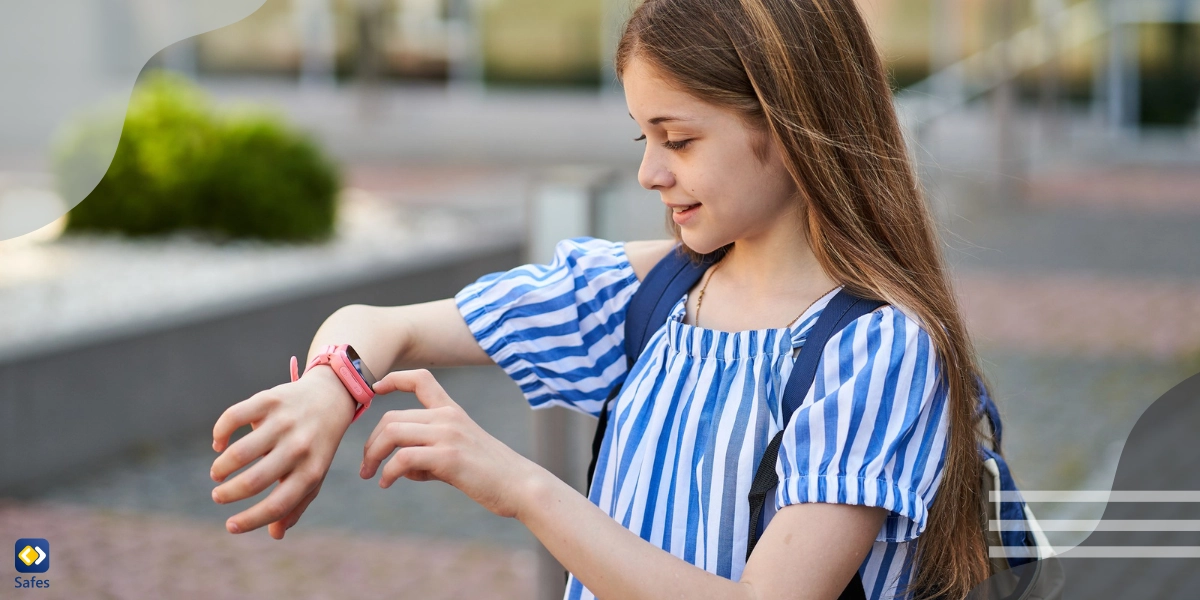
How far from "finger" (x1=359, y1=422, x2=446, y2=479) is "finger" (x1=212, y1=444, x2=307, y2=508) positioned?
0.08 metres

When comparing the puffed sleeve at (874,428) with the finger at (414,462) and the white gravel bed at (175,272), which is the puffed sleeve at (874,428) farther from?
the white gravel bed at (175,272)

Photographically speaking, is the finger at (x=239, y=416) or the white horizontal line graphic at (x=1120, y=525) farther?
the white horizontal line graphic at (x=1120, y=525)

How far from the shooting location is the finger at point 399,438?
114cm

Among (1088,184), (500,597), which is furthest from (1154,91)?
(500,597)

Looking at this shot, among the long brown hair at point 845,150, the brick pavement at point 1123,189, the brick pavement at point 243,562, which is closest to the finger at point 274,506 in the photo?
the long brown hair at point 845,150

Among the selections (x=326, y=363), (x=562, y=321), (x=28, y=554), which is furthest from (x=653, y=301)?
(x=28, y=554)

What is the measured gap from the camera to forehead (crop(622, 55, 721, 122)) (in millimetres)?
1293

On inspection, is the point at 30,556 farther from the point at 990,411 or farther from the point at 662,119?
the point at 990,411

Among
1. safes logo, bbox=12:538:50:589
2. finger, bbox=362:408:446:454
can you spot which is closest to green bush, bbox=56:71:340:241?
safes logo, bbox=12:538:50:589

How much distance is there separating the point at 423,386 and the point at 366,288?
463 centimetres

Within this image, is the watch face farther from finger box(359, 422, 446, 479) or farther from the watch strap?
finger box(359, 422, 446, 479)

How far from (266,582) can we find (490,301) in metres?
2.20

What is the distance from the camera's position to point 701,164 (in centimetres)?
131

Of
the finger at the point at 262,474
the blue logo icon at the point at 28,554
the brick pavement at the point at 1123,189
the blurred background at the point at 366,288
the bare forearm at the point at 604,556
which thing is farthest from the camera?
the brick pavement at the point at 1123,189
